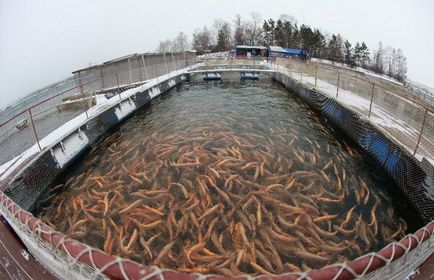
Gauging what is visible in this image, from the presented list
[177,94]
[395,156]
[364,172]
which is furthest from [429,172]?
[177,94]

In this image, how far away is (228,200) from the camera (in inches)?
272

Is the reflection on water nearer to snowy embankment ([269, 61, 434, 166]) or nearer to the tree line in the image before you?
snowy embankment ([269, 61, 434, 166])

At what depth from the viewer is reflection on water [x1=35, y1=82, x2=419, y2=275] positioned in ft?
18.0

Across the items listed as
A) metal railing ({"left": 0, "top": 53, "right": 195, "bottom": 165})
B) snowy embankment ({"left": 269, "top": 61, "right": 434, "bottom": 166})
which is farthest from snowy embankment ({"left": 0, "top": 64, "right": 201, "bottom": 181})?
snowy embankment ({"left": 269, "top": 61, "right": 434, "bottom": 166})

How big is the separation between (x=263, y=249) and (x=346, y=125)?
766 centimetres

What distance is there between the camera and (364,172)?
8.30m

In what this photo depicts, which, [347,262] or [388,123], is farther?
[388,123]

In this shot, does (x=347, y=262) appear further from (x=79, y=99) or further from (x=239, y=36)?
(x=239, y=36)

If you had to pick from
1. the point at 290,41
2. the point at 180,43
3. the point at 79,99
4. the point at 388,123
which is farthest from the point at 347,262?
the point at 180,43

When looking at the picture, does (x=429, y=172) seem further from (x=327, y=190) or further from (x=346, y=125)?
(x=346, y=125)

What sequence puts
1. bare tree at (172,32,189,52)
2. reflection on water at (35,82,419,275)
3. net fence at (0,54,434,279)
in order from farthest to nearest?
bare tree at (172,32,189,52) → reflection on water at (35,82,419,275) → net fence at (0,54,434,279)

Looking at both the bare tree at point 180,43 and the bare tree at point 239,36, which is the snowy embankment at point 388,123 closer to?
the bare tree at point 239,36

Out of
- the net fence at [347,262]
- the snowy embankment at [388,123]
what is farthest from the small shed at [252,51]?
the snowy embankment at [388,123]

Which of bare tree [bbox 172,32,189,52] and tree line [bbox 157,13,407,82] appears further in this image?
bare tree [bbox 172,32,189,52]
